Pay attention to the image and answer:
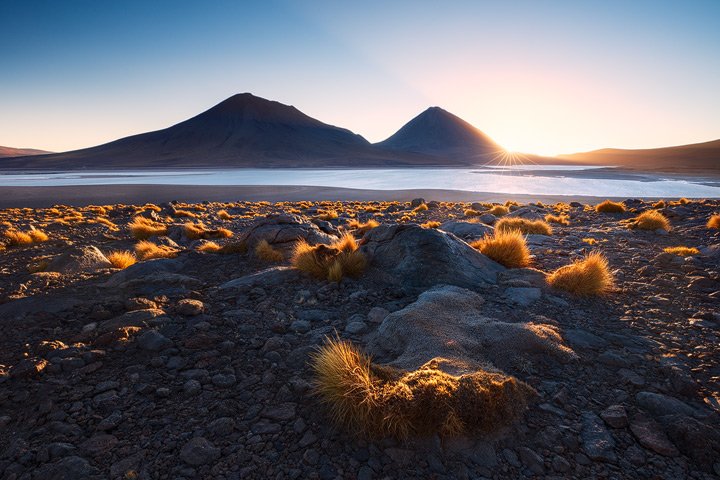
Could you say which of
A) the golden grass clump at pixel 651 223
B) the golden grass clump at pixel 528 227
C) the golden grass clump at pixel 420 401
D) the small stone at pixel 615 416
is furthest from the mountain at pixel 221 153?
the small stone at pixel 615 416

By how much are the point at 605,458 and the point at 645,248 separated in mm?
8899

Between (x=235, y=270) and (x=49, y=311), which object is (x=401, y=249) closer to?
(x=235, y=270)

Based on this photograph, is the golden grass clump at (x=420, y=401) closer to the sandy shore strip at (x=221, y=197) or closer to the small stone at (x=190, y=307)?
the small stone at (x=190, y=307)

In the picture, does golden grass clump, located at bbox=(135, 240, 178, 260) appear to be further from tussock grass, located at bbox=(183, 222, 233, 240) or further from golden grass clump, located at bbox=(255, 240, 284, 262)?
golden grass clump, located at bbox=(255, 240, 284, 262)

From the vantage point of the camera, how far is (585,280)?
5.66m

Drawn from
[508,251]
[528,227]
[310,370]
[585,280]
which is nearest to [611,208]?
[528,227]

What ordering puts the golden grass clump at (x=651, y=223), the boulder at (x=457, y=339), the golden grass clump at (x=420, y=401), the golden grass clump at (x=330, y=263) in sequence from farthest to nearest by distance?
the golden grass clump at (x=651, y=223)
the golden grass clump at (x=330, y=263)
the boulder at (x=457, y=339)
the golden grass clump at (x=420, y=401)

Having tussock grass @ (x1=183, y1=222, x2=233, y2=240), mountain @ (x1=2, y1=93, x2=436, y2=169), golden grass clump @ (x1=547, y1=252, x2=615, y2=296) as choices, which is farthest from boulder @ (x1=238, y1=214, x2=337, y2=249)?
mountain @ (x1=2, y1=93, x2=436, y2=169)

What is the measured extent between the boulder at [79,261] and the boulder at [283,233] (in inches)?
120

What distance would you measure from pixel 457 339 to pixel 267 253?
18.4 feet

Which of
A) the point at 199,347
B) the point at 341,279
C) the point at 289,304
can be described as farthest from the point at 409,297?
the point at 199,347

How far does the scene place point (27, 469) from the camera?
2.55 meters

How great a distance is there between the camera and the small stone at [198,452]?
2.60m

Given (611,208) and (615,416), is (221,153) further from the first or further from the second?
(615,416)
